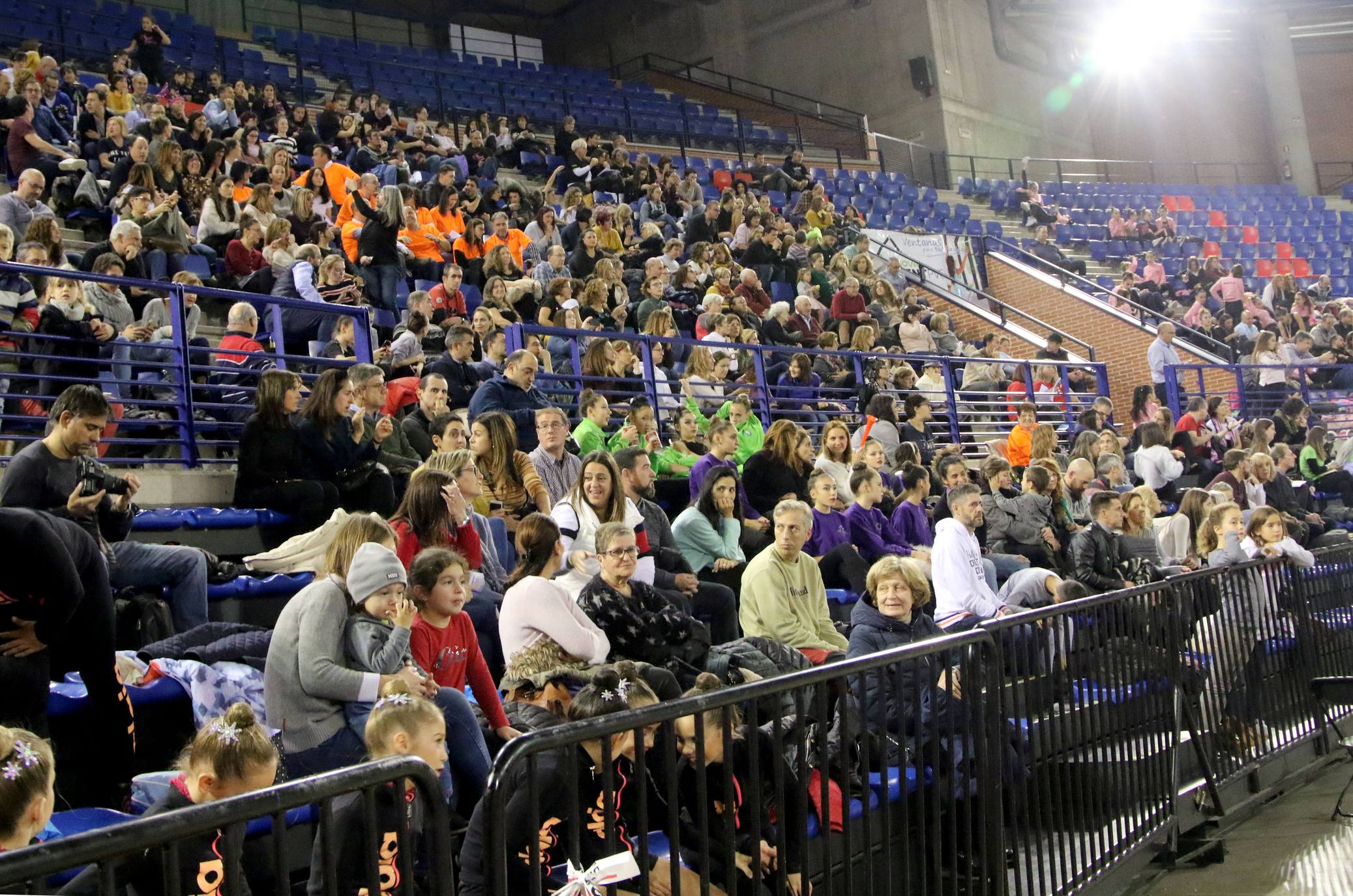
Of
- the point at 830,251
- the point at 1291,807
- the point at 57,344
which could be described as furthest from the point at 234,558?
Answer: the point at 830,251

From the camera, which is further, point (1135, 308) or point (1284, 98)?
point (1284, 98)

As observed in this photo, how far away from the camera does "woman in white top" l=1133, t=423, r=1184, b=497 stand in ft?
39.5

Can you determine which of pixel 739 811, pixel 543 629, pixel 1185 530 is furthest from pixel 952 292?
pixel 739 811

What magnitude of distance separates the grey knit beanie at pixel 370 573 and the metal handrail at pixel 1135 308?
48.5 feet

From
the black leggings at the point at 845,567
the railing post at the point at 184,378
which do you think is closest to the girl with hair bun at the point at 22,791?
the railing post at the point at 184,378

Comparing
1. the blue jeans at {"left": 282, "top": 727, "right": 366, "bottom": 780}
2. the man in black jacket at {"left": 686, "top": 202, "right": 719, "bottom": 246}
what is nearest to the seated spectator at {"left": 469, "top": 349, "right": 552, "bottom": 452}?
the blue jeans at {"left": 282, "top": 727, "right": 366, "bottom": 780}

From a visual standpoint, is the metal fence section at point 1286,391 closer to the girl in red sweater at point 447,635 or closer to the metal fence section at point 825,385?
the metal fence section at point 825,385

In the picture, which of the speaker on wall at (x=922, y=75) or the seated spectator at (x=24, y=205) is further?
the speaker on wall at (x=922, y=75)

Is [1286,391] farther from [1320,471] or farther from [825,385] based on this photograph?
[825,385]

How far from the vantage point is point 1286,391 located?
15586 millimetres

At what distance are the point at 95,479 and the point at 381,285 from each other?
5710mm

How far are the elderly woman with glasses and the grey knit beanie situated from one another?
120 centimetres

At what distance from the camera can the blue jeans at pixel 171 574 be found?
4.94 m

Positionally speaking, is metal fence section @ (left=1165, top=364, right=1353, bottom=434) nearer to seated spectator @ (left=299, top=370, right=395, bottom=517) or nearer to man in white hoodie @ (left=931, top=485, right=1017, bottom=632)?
man in white hoodie @ (left=931, top=485, right=1017, bottom=632)
